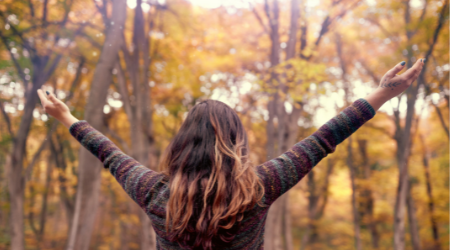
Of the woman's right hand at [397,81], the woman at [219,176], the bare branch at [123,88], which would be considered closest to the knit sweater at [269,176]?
the woman at [219,176]

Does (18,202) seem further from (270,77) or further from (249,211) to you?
(249,211)

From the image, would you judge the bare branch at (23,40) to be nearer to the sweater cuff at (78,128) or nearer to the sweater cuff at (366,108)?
the sweater cuff at (78,128)

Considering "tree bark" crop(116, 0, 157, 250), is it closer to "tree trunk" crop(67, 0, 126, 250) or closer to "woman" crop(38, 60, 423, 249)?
"tree trunk" crop(67, 0, 126, 250)

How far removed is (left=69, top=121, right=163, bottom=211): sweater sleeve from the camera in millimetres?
1194

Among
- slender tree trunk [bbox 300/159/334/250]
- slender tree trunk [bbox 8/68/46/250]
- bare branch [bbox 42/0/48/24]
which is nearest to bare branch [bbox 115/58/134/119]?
bare branch [bbox 42/0/48/24]

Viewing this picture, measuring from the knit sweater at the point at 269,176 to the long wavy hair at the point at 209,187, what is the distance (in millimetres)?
41

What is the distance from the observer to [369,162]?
50.5ft

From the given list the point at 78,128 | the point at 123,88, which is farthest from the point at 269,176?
the point at 123,88

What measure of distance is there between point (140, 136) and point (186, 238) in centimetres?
626

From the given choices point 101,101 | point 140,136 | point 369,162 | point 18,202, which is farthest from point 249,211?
point 369,162

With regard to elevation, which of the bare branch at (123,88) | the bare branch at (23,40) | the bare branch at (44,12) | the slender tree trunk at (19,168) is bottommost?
the slender tree trunk at (19,168)

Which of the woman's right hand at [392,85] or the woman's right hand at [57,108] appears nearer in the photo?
the woman's right hand at [392,85]

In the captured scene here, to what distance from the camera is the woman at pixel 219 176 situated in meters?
1.09

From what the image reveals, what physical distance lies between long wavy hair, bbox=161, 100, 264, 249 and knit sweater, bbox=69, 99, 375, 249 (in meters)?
0.04
